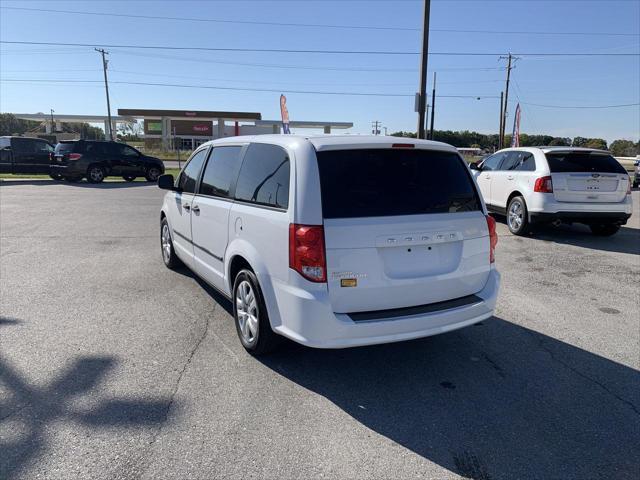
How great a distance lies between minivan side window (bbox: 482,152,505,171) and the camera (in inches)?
420

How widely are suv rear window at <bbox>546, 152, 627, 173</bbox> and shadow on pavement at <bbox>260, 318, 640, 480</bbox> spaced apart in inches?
211

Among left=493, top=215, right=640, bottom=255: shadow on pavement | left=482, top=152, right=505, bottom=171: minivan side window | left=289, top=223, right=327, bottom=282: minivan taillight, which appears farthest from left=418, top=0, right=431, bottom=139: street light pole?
left=289, top=223, right=327, bottom=282: minivan taillight

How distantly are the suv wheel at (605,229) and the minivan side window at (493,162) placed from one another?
7.67ft

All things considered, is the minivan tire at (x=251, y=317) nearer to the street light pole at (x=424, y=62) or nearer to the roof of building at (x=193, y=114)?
the street light pole at (x=424, y=62)

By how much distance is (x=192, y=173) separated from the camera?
18.0ft

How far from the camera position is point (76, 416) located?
3.08m

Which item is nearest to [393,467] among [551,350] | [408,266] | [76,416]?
[408,266]

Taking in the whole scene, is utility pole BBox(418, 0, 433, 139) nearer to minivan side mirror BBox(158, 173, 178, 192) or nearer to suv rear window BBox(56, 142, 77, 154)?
minivan side mirror BBox(158, 173, 178, 192)

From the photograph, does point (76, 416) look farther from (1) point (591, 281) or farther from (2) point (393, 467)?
(1) point (591, 281)

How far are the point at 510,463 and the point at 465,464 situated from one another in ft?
0.84

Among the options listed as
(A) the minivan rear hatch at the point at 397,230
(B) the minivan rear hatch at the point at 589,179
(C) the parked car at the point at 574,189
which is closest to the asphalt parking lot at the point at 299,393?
(A) the minivan rear hatch at the point at 397,230

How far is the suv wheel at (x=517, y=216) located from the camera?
30.4ft

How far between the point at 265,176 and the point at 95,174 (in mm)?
18472

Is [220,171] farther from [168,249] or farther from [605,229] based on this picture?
[605,229]
